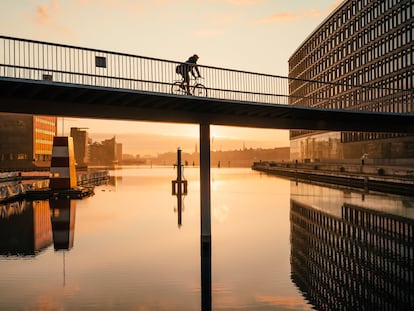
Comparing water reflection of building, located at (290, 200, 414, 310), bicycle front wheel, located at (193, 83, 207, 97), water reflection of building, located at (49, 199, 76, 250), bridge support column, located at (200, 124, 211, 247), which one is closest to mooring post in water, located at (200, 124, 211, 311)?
bridge support column, located at (200, 124, 211, 247)

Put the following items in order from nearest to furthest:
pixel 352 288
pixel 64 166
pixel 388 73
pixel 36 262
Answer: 1. pixel 352 288
2. pixel 36 262
3. pixel 64 166
4. pixel 388 73

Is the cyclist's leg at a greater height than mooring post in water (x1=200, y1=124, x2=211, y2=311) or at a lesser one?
greater

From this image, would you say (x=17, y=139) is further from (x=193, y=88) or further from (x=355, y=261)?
(x=355, y=261)

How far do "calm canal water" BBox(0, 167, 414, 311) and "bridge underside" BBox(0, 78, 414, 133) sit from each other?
6711 mm

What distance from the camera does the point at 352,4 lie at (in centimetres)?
10162

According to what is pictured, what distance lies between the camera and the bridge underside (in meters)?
18.5

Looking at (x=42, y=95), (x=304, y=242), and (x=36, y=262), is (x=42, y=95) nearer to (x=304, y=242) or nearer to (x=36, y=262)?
(x=36, y=262)

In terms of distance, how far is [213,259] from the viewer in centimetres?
2095

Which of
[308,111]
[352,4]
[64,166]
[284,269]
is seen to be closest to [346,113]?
[308,111]

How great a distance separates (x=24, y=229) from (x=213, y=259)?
560 inches

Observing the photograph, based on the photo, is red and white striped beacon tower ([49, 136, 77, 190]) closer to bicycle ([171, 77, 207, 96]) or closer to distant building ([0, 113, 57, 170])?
bicycle ([171, 77, 207, 96])

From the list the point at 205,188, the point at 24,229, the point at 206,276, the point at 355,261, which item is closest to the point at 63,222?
the point at 24,229

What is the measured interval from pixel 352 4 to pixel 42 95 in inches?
3804

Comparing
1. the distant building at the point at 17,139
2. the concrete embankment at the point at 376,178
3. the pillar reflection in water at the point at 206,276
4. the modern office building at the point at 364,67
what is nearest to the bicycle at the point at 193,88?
the pillar reflection in water at the point at 206,276
